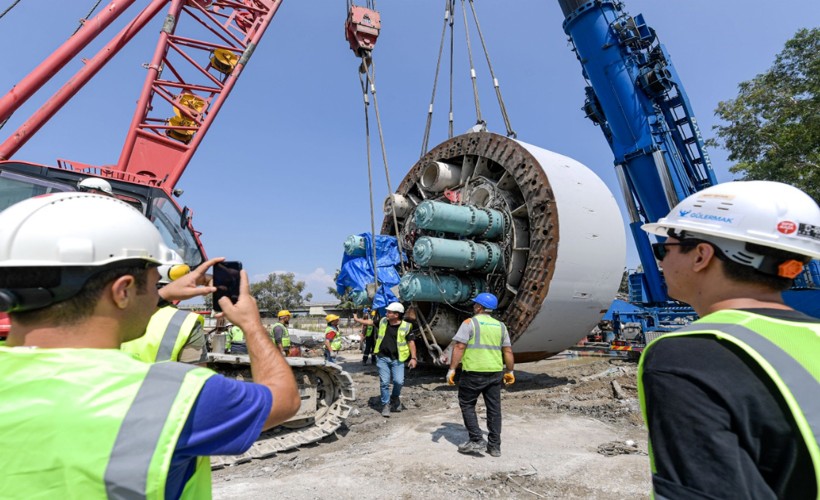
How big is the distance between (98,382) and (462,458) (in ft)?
13.2

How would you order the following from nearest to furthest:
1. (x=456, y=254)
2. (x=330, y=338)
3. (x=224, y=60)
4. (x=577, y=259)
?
1. (x=577, y=259)
2. (x=456, y=254)
3. (x=330, y=338)
4. (x=224, y=60)

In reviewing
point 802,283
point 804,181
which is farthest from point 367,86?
point 804,181

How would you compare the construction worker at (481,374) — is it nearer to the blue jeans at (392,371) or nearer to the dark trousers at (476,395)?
the dark trousers at (476,395)

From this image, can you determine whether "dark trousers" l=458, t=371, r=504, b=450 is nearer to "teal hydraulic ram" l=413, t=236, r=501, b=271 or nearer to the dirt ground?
the dirt ground

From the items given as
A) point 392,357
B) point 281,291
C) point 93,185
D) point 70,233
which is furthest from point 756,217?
point 281,291

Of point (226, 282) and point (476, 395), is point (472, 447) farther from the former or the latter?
point (226, 282)

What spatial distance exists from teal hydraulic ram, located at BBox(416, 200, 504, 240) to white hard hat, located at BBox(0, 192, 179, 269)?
6.17 m

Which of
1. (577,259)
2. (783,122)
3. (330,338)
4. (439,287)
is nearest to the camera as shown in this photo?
(577,259)

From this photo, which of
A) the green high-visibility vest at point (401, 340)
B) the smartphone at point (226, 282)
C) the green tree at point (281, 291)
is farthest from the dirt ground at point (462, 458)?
the green tree at point (281, 291)

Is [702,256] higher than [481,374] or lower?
higher

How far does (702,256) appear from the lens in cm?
140

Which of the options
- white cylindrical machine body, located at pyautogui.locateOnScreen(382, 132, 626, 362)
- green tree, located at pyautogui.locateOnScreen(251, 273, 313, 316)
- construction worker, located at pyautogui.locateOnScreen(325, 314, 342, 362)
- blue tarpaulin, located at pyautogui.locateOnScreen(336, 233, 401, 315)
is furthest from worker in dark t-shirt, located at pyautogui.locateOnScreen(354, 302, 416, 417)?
green tree, located at pyautogui.locateOnScreen(251, 273, 313, 316)

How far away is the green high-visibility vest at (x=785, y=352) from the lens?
96 cm

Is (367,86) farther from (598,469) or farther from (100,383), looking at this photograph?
(100,383)
